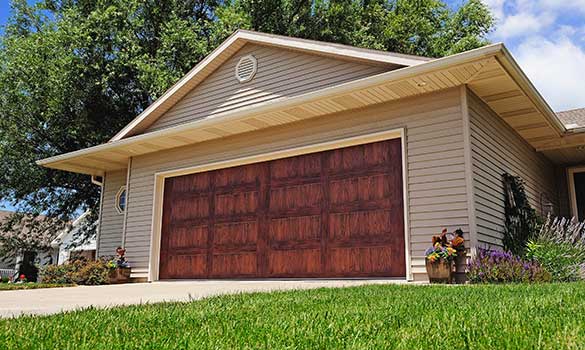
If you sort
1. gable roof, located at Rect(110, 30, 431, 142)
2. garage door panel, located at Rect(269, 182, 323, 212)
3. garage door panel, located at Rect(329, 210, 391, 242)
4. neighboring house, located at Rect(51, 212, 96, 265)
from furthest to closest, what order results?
neighboring house, located at Rect(51, 212, 96, 265) → garage door panel, located at Rect(269, 182, 323, 212) → gable roof, located at Rect(110, 30, 431, 142) → garage door panel, located at Rect(329, 210, 391, 242)

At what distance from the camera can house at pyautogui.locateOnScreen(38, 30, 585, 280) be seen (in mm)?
7199

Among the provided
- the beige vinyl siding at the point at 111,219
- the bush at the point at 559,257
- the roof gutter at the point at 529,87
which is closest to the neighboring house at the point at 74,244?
the beige vinyl siding at the point at 111,219

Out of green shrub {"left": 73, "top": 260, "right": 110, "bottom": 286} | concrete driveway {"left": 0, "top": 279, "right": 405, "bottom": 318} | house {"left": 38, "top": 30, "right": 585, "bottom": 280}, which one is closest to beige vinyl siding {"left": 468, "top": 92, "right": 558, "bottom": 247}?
house {"left": 38, "top": 30, "right": 585, "bottom": 280}

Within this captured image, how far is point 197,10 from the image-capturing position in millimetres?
20344

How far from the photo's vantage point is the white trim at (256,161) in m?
7.52

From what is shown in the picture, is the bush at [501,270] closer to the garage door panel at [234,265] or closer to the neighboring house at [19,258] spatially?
the garage door panel at [234,265]

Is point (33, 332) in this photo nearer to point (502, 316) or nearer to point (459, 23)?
point (502, 316)

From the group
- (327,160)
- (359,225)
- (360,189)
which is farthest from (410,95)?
(359,225)

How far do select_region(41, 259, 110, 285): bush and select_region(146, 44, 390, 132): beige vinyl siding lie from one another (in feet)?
10.5

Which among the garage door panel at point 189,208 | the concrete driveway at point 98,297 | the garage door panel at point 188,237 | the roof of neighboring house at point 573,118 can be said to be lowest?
the concrete driveway at point 98,297

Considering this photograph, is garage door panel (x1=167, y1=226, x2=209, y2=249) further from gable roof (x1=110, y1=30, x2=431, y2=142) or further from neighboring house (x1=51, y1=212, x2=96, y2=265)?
neighboring house (x1=51, y1=212, x2=96, y2=265)

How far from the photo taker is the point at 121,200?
12.3 metres

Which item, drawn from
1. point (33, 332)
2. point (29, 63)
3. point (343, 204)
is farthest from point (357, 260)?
point (29, 63)

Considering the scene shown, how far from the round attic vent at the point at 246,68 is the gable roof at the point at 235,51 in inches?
13.1
